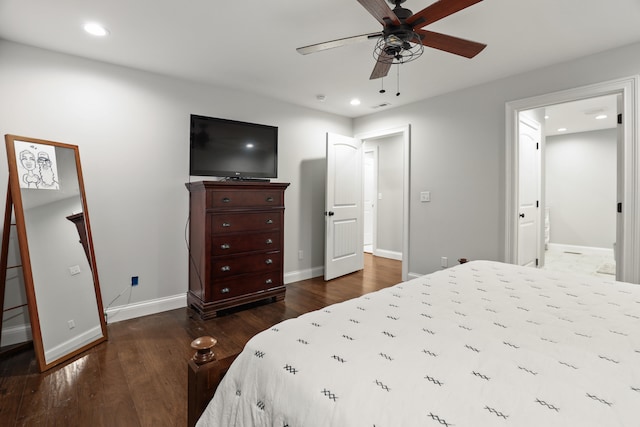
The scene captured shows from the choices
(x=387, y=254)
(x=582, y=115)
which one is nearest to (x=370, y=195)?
(x=387, y=254)

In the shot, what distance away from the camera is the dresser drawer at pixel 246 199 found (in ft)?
9.78

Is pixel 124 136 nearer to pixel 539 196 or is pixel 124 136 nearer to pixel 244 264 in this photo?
pixel 244 264

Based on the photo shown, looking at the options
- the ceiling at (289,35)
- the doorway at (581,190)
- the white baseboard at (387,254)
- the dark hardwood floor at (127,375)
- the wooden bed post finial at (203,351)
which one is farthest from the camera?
the white baseboard at (387,254)

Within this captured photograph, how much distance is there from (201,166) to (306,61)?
1.50 meters

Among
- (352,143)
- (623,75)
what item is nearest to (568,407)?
→ (623,75)

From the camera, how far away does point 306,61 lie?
2.81m

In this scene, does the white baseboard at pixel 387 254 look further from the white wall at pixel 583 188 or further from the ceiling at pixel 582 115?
the white wall at pixel 583 188

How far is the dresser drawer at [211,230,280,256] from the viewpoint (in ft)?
9.84

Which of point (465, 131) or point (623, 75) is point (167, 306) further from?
point (623, 75)

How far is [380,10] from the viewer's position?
156cm

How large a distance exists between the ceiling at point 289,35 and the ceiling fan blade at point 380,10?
1.29ft

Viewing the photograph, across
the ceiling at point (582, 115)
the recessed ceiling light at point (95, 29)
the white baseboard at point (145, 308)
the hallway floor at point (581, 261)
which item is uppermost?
the recessed ceiling light at point (95, 29)

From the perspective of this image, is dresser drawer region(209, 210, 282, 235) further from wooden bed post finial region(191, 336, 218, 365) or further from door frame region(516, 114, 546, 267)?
door frame region(516, 114, 546, 267)

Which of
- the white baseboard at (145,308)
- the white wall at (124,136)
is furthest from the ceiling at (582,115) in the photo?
the white baseboard at (145,308)
